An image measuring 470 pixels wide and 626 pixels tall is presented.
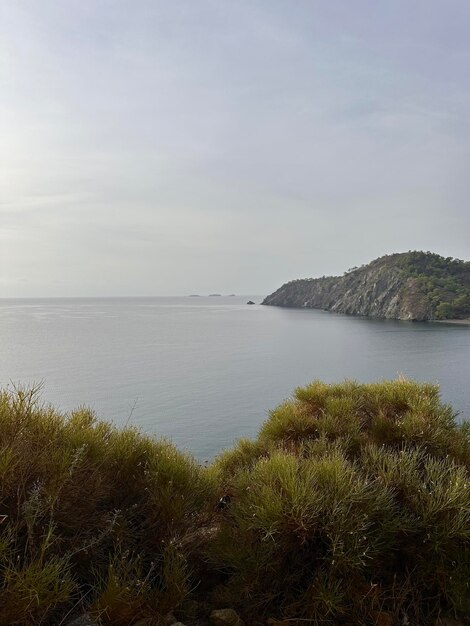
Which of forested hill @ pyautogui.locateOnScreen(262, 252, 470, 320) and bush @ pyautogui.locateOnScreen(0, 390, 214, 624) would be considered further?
forested hill @ pyautogui.locateOnScreen(262, 252, 470, 320)

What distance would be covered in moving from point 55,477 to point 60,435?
3.27 feet

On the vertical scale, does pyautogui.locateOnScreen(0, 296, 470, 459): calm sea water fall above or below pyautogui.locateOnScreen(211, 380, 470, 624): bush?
below

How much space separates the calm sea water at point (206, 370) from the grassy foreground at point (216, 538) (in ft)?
35.3

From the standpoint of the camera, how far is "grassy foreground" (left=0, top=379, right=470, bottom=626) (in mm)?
3988

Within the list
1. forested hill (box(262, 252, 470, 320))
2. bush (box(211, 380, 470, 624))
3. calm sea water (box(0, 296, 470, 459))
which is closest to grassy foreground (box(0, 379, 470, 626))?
bush (box(211, 380, 470, 624))

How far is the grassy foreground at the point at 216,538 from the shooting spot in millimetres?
3988

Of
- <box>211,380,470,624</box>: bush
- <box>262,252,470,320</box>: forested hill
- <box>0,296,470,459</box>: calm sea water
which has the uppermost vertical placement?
<box>262,252,470,320</box>: forested hill

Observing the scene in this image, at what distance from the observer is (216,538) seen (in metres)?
5.12

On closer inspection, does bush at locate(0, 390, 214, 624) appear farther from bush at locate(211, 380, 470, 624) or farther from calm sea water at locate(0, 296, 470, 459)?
calm sea water at locate(0, 296, 470, 459)

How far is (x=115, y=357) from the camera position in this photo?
59156mm

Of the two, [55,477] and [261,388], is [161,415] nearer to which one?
[261,388]

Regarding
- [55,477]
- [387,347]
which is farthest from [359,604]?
[387,347]

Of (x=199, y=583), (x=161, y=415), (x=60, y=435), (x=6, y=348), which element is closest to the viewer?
(x=199, y=583)

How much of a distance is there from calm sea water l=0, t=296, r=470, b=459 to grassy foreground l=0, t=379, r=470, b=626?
1076 cm
